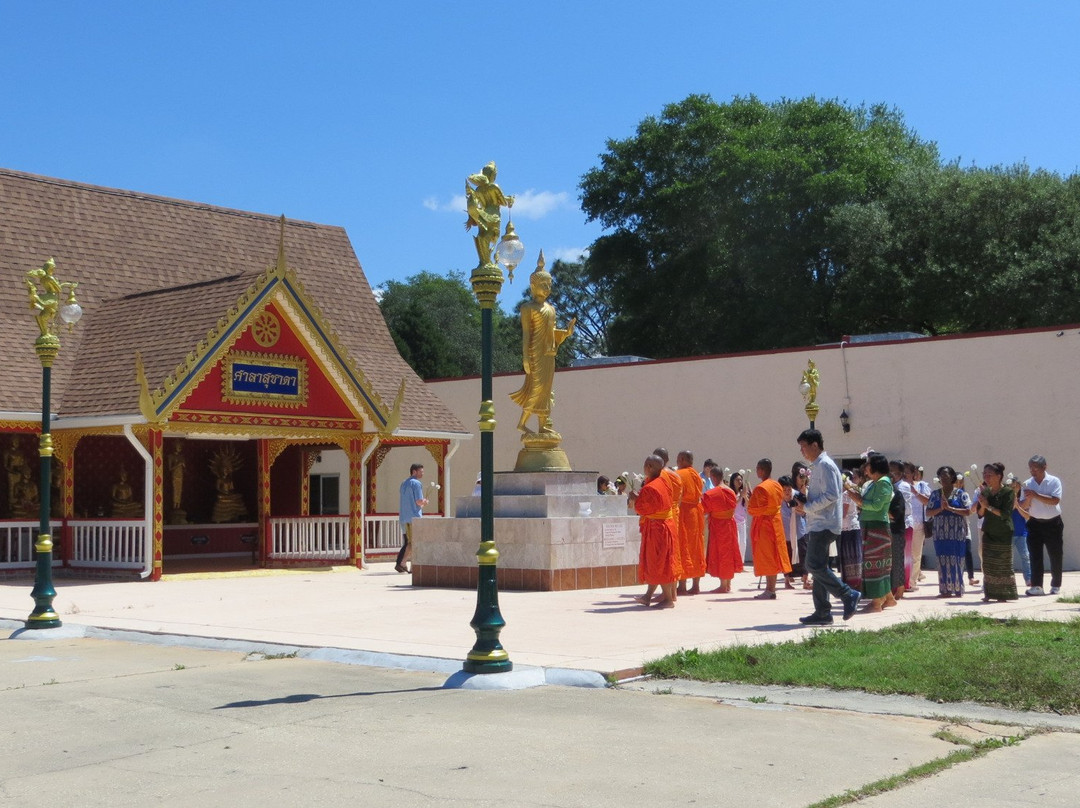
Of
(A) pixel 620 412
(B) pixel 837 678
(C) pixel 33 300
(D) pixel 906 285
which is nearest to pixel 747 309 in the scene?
(D) pixel 906 285

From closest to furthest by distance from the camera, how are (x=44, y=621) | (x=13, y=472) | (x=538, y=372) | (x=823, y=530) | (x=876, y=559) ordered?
(x=823, y=530) → (x=876, y=559) → (x=44, y=621) → (x=538, y=372) → (x=13, y=472)

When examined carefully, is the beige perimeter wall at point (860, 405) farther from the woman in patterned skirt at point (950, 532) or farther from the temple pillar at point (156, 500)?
the temple pillar at point (156, 500)

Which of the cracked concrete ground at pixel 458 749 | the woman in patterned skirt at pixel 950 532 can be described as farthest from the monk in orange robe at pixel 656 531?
the cracked concrete ground at pixel 458 749

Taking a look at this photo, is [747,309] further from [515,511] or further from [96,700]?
[96,700]

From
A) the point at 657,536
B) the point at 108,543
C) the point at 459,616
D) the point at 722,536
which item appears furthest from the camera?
the point at 108,543

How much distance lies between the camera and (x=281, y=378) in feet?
73.0

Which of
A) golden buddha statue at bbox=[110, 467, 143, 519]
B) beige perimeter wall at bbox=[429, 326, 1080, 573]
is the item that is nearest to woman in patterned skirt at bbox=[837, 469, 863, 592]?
beige perimeter wall at bbox=[429, 326, 1080, 573]

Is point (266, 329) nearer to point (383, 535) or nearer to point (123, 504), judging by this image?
point (123, 504)

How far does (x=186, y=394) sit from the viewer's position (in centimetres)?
2050

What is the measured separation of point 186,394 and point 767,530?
32.5ft

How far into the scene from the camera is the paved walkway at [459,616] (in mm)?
11023

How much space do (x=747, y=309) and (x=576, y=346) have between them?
115 ft

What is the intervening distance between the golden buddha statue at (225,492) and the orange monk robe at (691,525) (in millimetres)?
12901

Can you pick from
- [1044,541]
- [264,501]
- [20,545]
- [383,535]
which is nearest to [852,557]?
[1044,541]
